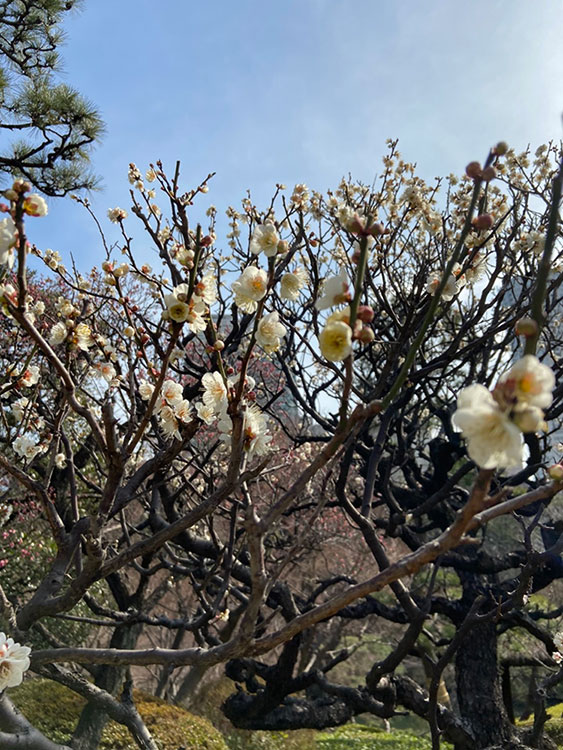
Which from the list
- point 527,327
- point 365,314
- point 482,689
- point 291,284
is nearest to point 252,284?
point 291,284

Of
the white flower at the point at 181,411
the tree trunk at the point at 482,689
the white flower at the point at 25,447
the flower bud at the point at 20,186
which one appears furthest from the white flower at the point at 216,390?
the tree trunk at the point at 482,689

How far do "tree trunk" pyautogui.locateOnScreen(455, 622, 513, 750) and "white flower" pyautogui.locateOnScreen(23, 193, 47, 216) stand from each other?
465cm

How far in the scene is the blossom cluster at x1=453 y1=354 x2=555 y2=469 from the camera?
794 mm

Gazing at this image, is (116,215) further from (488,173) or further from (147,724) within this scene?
(147,724)

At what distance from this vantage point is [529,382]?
0.81 m

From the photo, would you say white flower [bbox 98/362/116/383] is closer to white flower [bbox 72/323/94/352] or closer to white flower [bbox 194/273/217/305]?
white flower [bbox 72/323/94/352]

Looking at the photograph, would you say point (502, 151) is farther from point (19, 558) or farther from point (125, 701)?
point (19, 558)

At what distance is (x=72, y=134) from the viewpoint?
197 inches

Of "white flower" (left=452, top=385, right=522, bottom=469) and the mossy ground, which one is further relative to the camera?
the mossy ground

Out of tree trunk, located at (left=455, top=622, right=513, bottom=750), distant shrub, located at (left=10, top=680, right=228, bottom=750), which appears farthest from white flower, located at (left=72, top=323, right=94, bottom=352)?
distant shrub, located at (left=10, top=680, right=228, bottom=750)

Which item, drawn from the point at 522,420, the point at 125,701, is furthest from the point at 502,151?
the point at 125,701

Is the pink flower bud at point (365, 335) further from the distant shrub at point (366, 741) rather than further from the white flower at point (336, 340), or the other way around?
the distant shrub at point (366, 741)

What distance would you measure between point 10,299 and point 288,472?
25.9 ft

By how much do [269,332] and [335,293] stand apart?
0.43 metres
